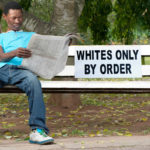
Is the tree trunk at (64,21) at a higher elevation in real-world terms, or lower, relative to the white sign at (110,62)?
higher

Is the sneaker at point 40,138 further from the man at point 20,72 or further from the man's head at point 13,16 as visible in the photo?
the man's head at point 13,16

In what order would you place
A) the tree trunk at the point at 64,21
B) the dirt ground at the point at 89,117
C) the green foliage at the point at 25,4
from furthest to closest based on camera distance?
the green foliage at the point at 25,4 < the tree trunk at the point at 64,21 < the dirt ground at the point at 89,117

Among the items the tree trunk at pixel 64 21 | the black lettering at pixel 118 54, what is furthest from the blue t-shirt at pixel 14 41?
the tree trunk at pixel 64 21

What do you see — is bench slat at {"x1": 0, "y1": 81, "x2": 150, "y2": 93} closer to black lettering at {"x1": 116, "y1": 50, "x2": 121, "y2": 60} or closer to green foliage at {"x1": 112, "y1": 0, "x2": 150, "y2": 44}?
black lettering at {"x1": 116, "y1": 50, "x2": 121, "y2": 60}

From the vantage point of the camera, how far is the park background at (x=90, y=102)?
5.55 m

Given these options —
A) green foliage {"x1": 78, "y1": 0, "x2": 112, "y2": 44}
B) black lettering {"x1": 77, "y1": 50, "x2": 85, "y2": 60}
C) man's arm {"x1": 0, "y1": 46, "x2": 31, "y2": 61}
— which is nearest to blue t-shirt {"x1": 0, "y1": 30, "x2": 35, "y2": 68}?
man's arm {"x1": 0, "y1": 46, "x2": 31, "y2": 61}

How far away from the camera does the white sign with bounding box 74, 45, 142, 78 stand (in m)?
5.47

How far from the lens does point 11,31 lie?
483cm

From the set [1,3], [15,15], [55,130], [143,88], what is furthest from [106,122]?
[1,3]

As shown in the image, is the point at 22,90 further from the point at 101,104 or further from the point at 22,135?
the point at 101,104

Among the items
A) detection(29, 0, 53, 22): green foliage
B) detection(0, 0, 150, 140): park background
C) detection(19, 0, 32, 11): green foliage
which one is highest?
detection(29, 0, 53, 22): green foliage

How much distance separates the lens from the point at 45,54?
4598mm

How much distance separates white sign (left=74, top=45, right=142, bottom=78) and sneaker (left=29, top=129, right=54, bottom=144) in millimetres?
1305

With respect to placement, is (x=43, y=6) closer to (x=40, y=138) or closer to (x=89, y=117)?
(x=89, y=117)
